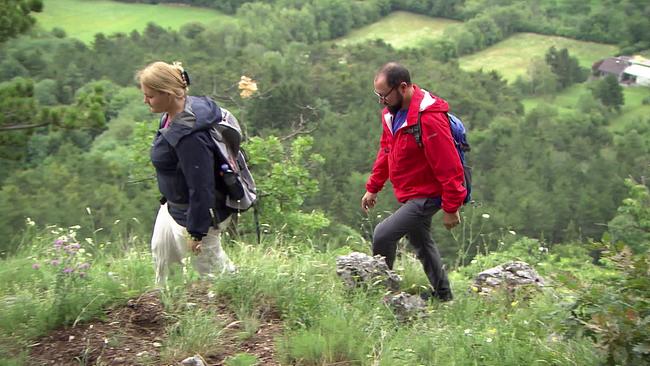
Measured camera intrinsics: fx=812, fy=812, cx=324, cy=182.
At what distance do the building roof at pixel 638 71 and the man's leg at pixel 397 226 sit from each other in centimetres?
4601

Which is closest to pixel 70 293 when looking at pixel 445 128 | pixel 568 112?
pixel 445 128

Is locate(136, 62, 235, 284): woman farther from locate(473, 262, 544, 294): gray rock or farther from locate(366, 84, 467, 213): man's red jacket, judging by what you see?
locate(473, 262, 544, 294): gray rock

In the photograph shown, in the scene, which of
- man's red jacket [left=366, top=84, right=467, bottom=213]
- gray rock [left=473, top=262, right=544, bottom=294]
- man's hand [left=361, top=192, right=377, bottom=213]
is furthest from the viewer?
man's hand [left=361, top=192, right=377, bottom=213]

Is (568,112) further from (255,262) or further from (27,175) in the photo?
(255,262)

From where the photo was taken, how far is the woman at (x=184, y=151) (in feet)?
12.1

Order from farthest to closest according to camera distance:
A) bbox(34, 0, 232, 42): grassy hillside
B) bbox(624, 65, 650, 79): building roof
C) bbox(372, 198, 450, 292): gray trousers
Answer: bbox(34, 0, 232, 42): grassy hillside → bbox(624, 65, 650, 79): building roof → bbox(372, 198, 450, 292): gray trousers

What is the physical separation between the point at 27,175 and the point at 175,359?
25.4 meters

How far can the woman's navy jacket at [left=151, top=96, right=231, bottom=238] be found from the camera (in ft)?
12.1

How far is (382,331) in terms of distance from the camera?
145 inches

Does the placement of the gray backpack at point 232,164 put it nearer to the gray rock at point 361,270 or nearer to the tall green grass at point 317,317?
the tall green grass at point 317,317

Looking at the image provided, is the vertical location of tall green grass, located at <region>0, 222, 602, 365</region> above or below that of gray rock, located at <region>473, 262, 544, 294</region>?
above

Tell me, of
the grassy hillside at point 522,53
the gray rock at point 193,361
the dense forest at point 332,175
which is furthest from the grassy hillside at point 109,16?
the gray rock at point 193,361

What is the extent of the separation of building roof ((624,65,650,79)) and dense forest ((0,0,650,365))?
1.63 metres

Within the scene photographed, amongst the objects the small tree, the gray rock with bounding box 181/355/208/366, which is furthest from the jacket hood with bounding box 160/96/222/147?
the small tree
